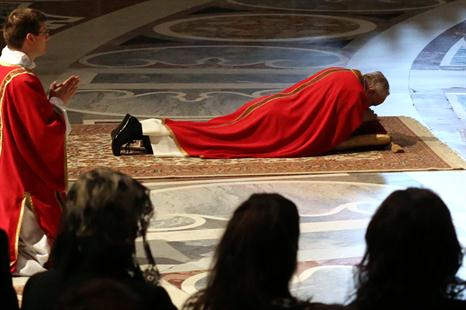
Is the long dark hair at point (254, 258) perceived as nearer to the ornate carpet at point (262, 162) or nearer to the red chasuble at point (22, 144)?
the red chasuble at point (22, 144)

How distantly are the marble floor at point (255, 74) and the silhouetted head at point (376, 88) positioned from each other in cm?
71

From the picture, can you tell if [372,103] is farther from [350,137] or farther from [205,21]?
[205,21]

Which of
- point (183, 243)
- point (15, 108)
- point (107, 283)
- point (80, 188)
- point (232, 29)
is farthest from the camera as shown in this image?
point (232, 29)

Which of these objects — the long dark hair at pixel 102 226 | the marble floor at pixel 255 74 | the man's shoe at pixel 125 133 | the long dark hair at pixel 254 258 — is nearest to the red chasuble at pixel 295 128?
the man's shoe at pixel 125 133

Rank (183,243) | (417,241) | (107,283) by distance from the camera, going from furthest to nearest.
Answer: (183,243) < (417,241) < (107,283)

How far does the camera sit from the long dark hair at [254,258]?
3033 millimetres

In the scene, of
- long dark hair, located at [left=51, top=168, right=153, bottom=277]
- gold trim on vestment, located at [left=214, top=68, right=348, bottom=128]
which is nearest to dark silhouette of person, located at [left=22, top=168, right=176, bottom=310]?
long dark hair, located at [left=51, top=168, right=153, bottom=277]

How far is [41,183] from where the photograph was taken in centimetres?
584

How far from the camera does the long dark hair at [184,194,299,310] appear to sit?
3033 millimetres

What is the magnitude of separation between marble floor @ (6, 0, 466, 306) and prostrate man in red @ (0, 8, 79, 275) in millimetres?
219

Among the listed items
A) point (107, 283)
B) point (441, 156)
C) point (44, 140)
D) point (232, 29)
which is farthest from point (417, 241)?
point (232, 29)

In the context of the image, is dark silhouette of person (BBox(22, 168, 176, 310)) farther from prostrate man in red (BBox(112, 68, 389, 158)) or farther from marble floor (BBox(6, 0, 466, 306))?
prostrate man in red (BBox(112, 68, 389, 158))

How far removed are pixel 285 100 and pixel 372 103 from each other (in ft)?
2.03

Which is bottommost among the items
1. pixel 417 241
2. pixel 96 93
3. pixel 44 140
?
pixel 96 93
